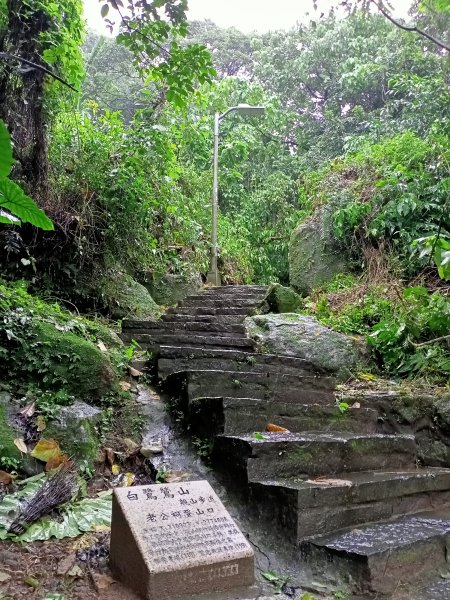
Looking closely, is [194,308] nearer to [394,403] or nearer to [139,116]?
[139,116]

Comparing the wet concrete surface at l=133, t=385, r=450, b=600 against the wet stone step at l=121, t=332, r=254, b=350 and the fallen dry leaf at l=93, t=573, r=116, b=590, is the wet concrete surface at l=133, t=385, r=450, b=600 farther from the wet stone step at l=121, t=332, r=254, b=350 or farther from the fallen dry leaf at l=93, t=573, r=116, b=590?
the wet stone step at l=121, t=332, r=254, b=350

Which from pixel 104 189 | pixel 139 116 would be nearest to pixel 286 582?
pixel 104 189

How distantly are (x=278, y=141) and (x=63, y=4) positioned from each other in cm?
1170

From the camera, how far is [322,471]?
126 inches

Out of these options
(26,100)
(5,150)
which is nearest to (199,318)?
(26,100)

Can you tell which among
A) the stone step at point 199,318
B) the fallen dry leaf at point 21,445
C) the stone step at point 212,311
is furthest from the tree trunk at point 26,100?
the fallen dry leaf at point 21,445

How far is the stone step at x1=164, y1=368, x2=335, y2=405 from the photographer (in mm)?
3896

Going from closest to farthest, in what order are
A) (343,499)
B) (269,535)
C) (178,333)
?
(269,535)
(343,499)
(178,333)

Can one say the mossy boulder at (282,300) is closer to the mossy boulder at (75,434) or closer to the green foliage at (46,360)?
the green foliage at (46,360)

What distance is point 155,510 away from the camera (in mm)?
2346

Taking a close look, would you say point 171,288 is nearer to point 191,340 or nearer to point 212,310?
point 212,310

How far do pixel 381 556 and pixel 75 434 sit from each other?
76.0 inches

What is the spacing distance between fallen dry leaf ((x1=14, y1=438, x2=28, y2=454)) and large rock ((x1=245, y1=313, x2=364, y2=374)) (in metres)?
2.95

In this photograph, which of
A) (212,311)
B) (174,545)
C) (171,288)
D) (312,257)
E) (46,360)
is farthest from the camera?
(312,257)
